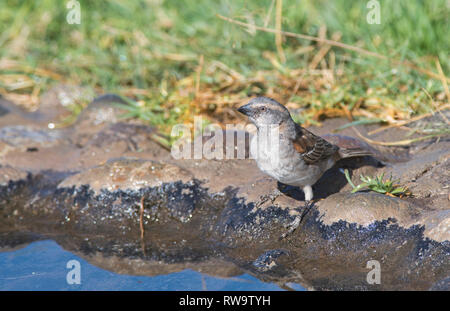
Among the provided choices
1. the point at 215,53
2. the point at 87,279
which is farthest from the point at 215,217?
the point at 215,53

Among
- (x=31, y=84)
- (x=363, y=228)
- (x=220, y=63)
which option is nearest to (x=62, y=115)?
(x=31, y=84)

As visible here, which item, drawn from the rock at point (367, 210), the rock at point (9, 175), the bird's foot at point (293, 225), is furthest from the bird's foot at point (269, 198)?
the rock at point (9, 175)

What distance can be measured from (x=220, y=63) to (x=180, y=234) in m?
2.54

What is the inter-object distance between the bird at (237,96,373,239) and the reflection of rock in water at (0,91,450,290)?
216 millimetres

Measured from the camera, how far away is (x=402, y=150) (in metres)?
5.09

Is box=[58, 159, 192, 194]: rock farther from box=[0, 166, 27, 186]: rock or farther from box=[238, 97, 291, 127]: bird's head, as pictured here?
box=[238, 97, 291, 127]: bird's head

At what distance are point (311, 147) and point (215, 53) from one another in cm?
282

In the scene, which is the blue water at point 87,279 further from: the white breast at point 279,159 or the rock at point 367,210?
the white breast at point 279,159

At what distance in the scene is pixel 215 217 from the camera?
14.6ft

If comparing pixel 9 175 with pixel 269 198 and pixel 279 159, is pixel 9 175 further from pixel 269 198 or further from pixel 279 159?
pixel 279 159

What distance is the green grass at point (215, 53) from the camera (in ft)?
19.0


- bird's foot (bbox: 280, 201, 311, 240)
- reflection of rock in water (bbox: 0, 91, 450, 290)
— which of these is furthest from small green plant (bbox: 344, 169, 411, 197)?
bird's foot (bbox: 280, 201, 311, 240)

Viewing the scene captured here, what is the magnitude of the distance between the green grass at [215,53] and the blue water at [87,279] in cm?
→ 197
